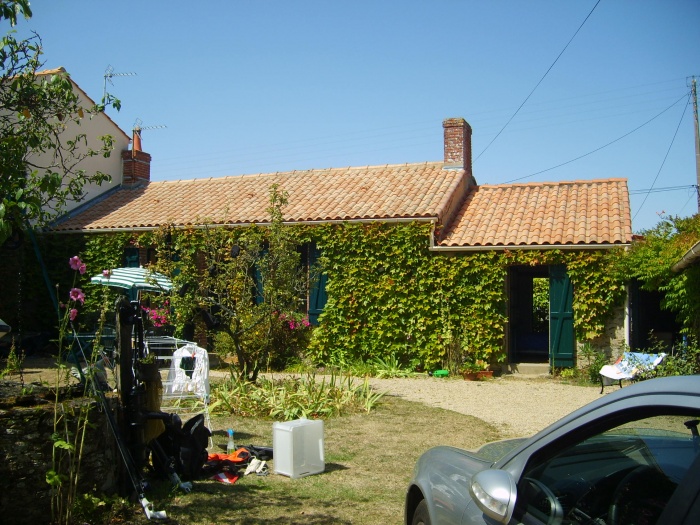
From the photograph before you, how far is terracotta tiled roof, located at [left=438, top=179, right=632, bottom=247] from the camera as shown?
14.6m

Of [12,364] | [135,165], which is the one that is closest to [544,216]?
[12,364]

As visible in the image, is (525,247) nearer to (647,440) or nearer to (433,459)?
(433,459)

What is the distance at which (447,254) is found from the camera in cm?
1520

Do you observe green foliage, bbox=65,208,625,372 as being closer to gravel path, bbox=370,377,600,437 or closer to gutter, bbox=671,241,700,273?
gravel path, bbox=370,377,600,437

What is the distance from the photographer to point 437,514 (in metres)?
3.51

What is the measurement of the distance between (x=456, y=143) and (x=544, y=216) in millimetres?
3587

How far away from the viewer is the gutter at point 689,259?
9.78m

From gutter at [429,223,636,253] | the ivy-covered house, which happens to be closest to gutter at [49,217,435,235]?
the ivy-covered house

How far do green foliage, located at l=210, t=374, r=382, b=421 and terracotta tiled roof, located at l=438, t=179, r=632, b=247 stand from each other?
571cm

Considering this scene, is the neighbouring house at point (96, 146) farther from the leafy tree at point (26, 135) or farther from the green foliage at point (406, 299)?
the leafy tree at point (26, 135)

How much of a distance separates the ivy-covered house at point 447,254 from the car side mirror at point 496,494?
1105 centimetres

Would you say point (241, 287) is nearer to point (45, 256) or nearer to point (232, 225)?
point (232, 225)

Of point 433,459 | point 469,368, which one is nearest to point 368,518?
point 433,459

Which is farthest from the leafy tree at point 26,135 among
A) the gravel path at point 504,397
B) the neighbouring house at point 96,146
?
the neighbouring house at point 96,146
